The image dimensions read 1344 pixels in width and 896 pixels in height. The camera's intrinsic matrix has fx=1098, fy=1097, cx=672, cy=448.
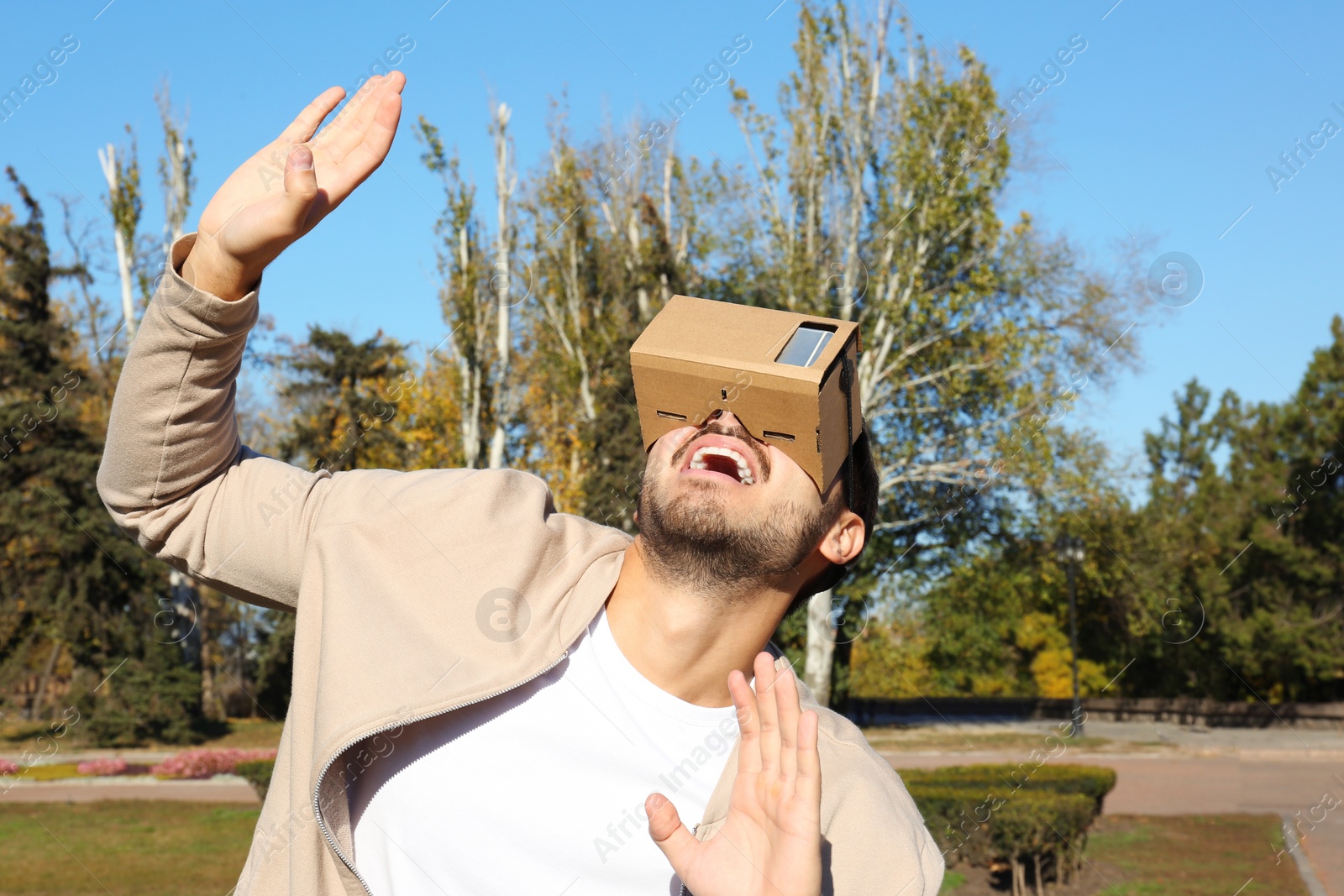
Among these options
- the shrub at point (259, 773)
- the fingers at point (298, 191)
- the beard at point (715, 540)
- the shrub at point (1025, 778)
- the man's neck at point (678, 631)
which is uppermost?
the fingers at point (298, 191)

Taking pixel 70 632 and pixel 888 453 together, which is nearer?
pixel 888 453

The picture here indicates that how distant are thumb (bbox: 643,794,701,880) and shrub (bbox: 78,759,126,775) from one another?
18.0 meters

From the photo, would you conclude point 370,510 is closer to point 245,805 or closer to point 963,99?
point 245,805

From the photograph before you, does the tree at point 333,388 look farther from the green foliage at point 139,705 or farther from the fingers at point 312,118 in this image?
the fingers at point 312,118

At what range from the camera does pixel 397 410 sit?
23250 mm

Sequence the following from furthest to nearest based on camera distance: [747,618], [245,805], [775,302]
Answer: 1. [775,302]
2. [245,805]
3. [747,618]

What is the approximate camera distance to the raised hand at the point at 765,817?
197 cm

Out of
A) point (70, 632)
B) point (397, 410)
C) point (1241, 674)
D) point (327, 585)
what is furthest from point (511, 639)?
point (1241, 674)

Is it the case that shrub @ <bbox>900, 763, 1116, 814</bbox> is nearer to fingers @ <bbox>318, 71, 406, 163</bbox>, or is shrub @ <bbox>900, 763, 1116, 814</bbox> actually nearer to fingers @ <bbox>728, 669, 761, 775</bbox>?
fingers @ <bbox>728, 669, 761, 775</bbox>

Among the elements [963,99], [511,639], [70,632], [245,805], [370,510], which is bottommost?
[245,805]

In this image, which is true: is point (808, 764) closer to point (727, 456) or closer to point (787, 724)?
point (787, 724)

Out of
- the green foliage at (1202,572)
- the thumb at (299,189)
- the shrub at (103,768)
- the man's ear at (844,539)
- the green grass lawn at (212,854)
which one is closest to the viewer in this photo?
the thumb at (299,189)

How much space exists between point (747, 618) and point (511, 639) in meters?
0.57

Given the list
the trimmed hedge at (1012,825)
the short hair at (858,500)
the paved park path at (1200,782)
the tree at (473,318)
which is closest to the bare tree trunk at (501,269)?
the tree at (473,318)
